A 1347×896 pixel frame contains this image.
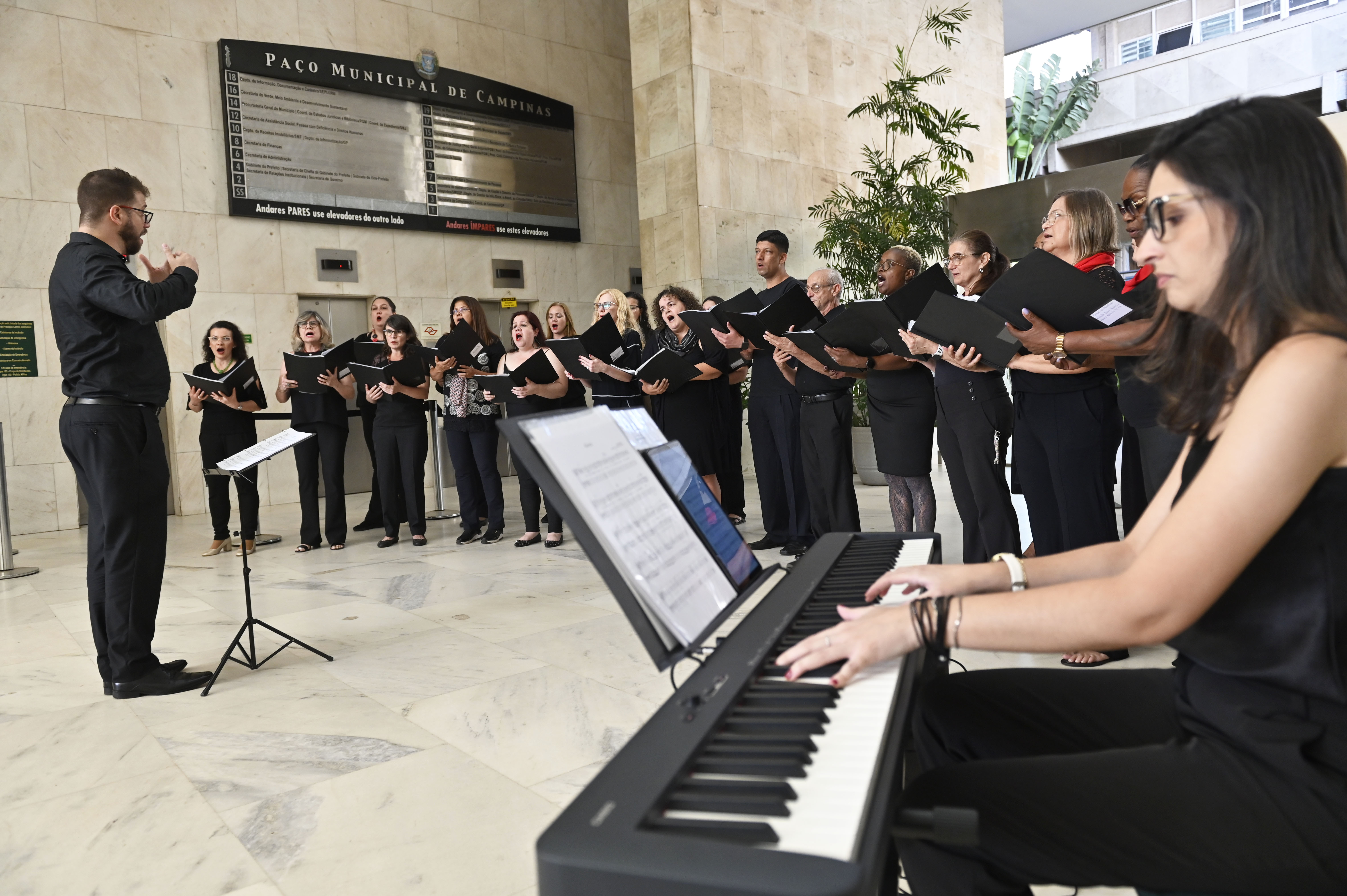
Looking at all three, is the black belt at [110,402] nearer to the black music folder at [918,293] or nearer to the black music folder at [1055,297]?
the black music folder at [918,293]

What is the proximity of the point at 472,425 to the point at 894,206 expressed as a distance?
15.7 ft

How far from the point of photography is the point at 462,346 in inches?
253

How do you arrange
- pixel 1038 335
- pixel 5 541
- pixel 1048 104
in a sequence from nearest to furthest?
pixel 1038 335 < pixel 5 541 < pixel 1048 104

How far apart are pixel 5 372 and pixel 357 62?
14.3ft

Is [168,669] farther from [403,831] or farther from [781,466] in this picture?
[781,466]

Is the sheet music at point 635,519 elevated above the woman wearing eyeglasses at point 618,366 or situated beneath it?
situated beneath

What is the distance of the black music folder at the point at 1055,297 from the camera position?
2922 millimetres

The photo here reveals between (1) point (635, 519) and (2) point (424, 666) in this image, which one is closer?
(1) point (635, 519)

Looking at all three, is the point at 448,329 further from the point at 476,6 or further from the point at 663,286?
the point at 476,6

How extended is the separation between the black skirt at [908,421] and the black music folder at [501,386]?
8.71 feet

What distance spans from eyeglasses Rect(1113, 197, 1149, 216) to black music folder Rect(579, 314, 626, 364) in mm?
3480

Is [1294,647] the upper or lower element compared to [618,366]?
lower

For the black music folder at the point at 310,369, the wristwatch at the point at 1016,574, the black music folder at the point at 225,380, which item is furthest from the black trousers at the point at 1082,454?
the black music folder at the point at 225,380

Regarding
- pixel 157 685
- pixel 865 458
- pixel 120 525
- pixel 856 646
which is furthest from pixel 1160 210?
pixel 865 458
